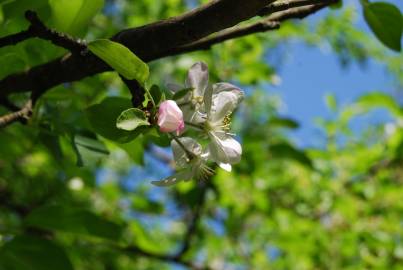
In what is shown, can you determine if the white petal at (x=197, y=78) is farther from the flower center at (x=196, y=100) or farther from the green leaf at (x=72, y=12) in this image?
the green leaf at (x=72, y=12)

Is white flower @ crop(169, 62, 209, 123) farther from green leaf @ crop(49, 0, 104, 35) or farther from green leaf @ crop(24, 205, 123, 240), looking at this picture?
green leaf @ crop(24, 205, 123, 240)

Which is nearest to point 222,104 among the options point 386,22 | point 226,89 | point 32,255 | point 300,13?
point 226,89

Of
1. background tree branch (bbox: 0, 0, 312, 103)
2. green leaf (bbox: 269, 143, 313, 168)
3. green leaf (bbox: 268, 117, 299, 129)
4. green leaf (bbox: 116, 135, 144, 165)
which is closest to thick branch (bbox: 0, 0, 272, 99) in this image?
background tree branch (bbox: 0, 0, 312, 103)

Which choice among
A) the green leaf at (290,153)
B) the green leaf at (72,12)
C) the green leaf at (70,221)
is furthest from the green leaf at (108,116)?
the green leaf at (290,153)

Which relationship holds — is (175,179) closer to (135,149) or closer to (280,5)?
(280,5)

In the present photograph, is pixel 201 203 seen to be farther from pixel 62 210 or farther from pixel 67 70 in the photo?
pixel 67 70
